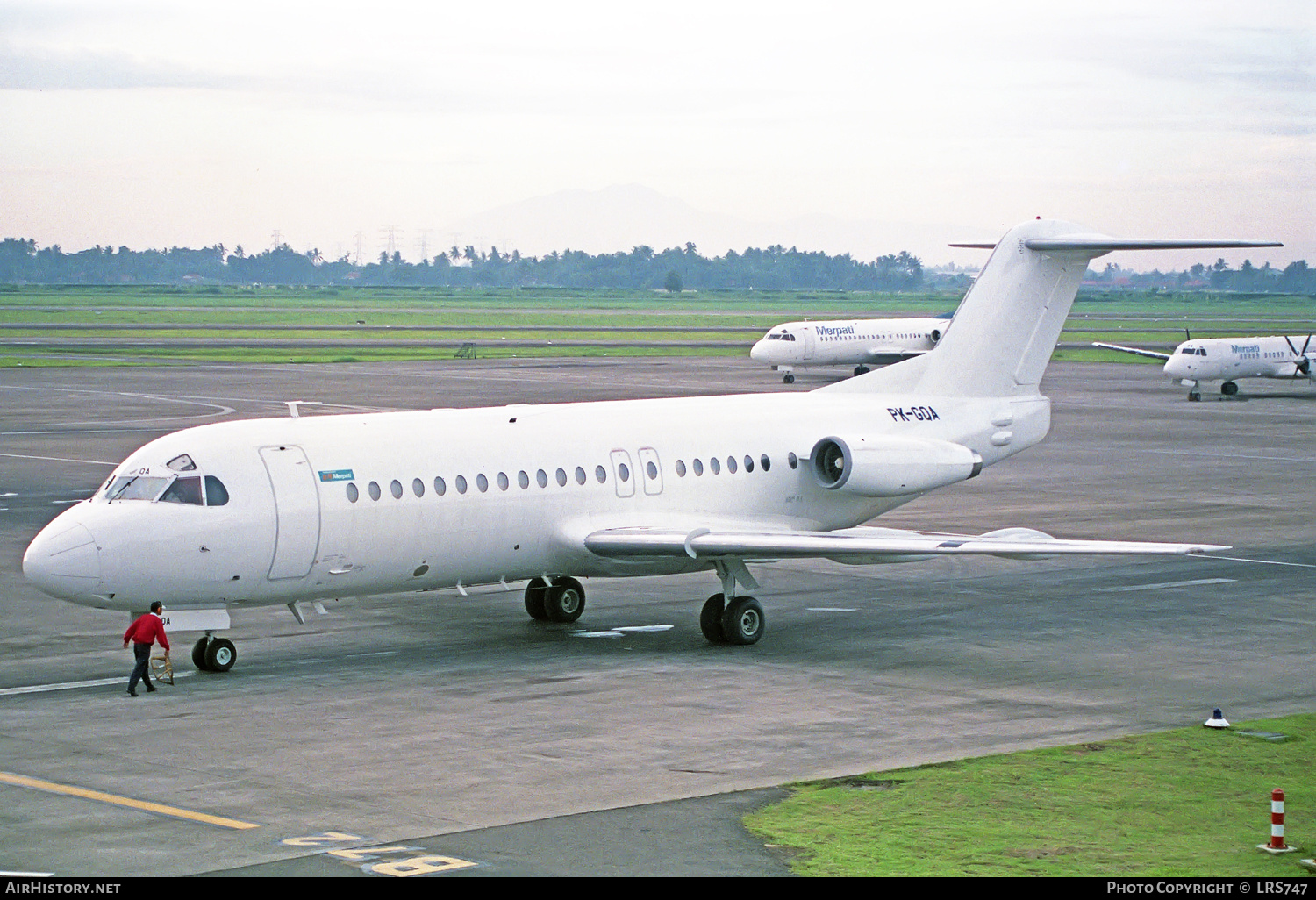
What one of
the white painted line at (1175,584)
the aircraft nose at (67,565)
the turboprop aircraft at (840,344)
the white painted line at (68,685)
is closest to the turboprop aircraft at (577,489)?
the aircraft nose at (67,565)

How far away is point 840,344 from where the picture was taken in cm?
9050

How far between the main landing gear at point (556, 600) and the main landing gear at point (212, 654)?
211 inches

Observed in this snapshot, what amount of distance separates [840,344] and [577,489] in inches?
2605

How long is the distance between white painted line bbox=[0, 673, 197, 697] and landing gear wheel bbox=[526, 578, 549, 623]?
19.6 ft

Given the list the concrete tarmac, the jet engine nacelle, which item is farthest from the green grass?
the jet engine nacelle

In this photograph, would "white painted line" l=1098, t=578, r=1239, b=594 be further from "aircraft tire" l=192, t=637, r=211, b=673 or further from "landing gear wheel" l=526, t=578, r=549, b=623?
"aircraft tire" l=192, t=637, r=211, b=673

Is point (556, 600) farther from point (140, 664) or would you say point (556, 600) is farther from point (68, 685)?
point (68, 685)

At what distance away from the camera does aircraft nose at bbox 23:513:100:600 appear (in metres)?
21.5

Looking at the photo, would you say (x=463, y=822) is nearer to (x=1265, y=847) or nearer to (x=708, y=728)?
(x=708, y=728)

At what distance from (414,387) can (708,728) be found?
2295 inches

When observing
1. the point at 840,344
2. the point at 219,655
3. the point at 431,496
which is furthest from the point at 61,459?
the point at 840,344

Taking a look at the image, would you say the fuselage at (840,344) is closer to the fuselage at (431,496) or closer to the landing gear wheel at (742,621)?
the fuselage at (431,496)

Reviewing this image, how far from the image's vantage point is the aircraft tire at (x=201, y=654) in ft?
75.3

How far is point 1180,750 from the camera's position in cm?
1881
